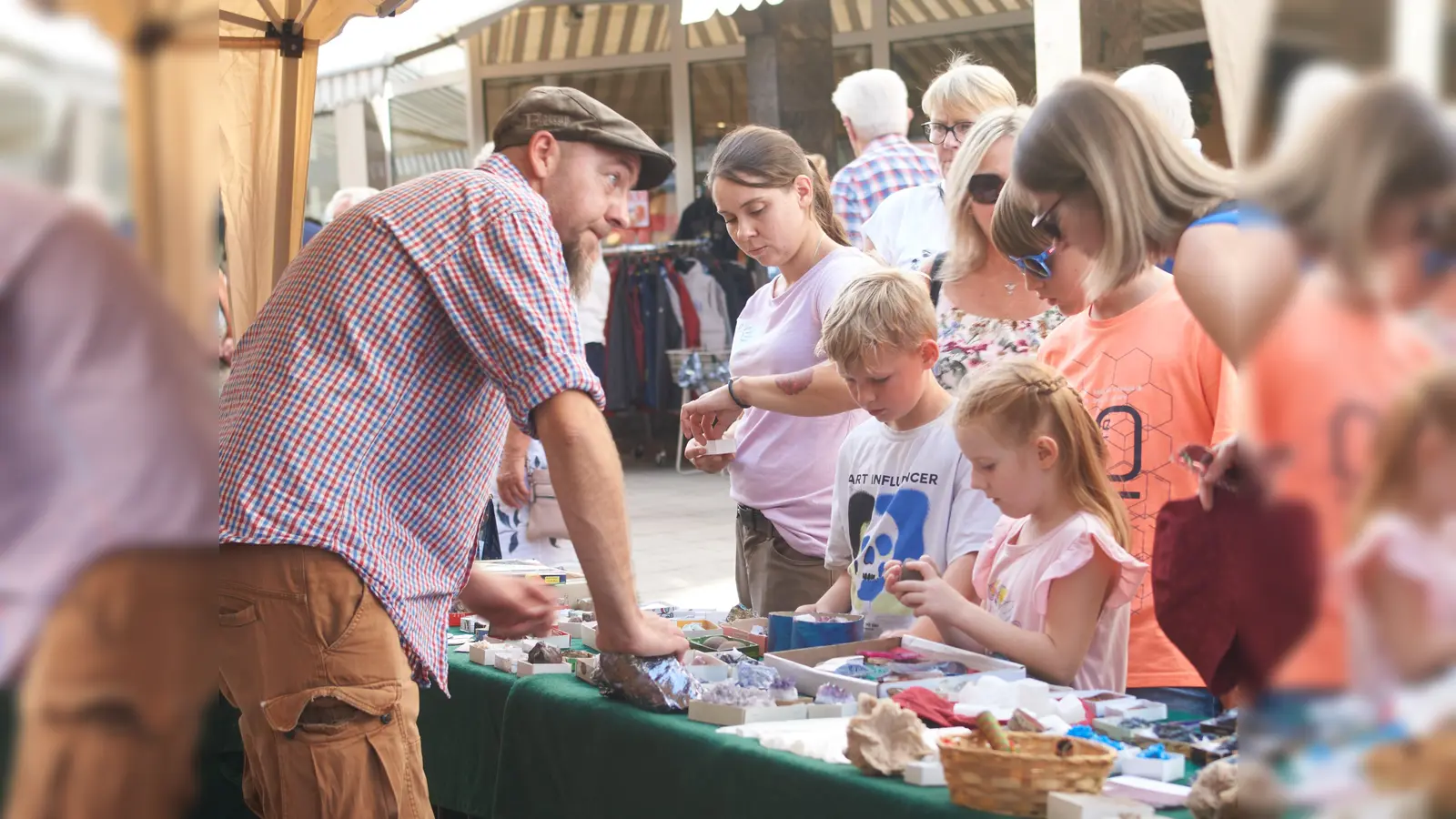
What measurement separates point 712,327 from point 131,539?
391 inches

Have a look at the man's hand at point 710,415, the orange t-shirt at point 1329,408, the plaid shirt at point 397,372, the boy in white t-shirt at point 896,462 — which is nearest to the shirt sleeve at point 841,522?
the boy in white t-shirt at point 896,462

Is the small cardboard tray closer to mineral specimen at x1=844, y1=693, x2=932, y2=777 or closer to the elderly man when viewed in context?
the elderly man

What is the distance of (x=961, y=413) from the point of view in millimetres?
2244

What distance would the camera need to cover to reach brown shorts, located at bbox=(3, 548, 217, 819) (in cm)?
44

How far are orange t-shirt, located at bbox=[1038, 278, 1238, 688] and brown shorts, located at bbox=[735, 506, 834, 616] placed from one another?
3.04ft

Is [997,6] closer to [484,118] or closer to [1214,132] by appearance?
[484,118]

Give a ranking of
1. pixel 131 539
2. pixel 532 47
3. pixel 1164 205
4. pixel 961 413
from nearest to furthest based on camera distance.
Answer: pixel 131 539, pixel 1164 205, pixel 961 413, pixel 532 47

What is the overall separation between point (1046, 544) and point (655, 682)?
25.8 inches

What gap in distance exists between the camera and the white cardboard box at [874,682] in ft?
6.39

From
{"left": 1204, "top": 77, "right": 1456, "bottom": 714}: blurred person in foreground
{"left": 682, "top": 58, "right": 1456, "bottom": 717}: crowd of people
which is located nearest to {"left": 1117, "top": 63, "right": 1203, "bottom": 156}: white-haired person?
{"left": 682, "top": 58, "right": 1456, "bottom": 717}: crowd of people

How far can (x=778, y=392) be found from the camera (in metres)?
2.98

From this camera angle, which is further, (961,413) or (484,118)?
(484,118)

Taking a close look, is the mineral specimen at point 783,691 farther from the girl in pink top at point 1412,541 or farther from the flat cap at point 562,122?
the girl in pink top at point 1412,541

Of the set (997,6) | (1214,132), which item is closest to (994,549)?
(1214,132)
